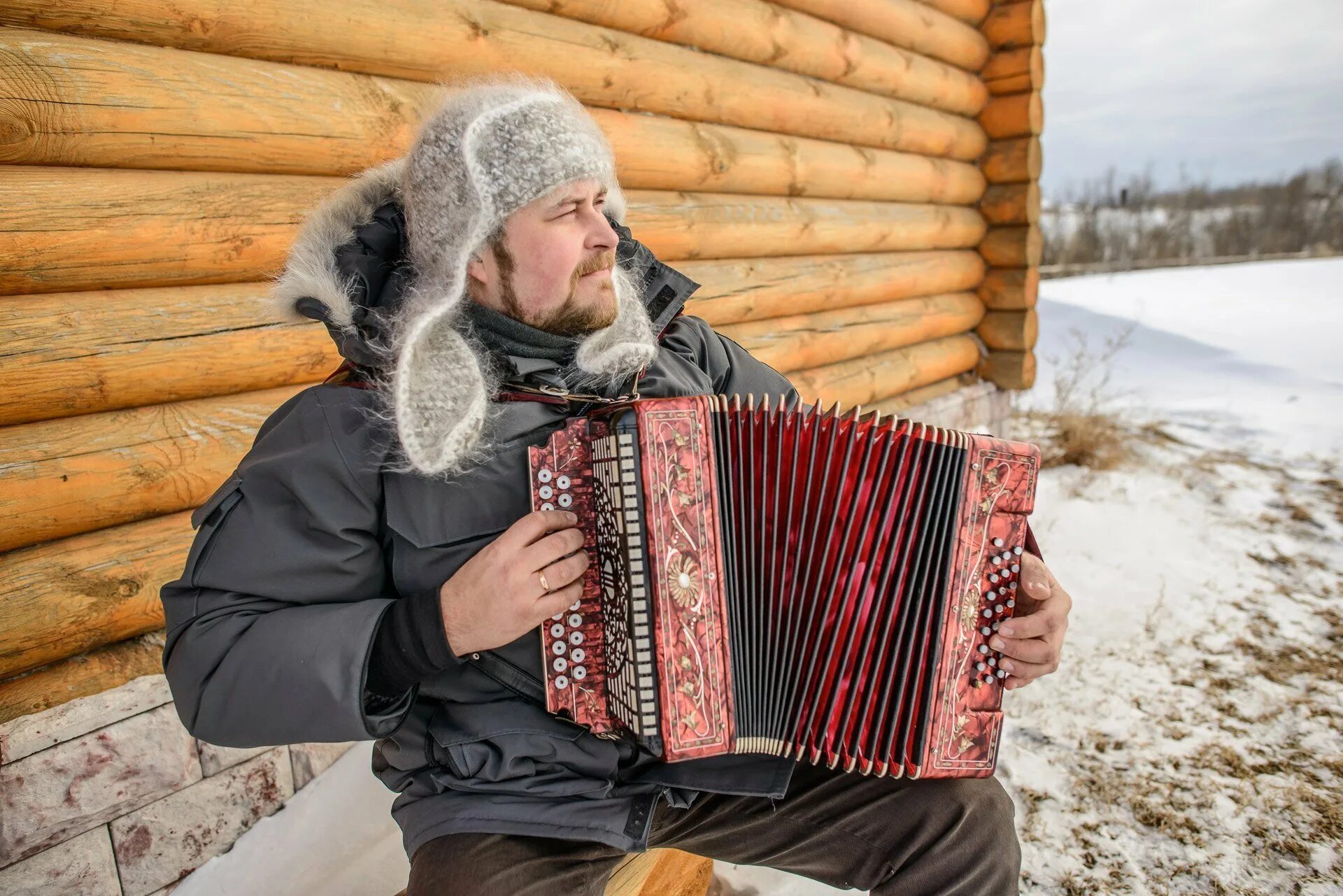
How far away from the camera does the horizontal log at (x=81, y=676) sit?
1.83 meters

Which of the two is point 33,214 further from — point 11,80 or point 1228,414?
point 1228,414

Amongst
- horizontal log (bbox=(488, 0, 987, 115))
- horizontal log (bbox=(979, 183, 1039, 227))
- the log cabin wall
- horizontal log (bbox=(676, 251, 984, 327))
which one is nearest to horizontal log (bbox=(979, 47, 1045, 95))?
horizontal log (bbox=(488, 0, 987, 115))

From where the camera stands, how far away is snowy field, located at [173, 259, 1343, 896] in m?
2.13

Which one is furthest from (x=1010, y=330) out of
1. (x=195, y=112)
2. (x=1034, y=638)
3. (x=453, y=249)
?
(x=195, y=112)

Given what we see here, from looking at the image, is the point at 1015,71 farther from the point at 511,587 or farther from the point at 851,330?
the point at 511,587

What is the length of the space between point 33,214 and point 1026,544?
2.21 metres

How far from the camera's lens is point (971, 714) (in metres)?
1.40

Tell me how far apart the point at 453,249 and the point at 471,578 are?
2.09 ft

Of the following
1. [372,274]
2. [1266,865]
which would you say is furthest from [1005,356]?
[372,274]

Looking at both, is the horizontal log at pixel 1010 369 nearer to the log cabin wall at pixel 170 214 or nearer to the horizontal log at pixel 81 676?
the log cabin wall at pixel 170 214

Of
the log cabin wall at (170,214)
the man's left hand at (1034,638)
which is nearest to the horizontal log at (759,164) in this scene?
the log cabin wall at (170,214)

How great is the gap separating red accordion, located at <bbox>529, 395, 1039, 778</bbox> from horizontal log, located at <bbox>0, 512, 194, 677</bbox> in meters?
1.24

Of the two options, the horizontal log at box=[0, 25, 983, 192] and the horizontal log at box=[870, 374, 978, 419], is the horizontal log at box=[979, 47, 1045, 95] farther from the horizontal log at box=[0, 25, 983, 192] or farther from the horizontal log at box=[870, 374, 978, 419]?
the horizontal log at box=[0, 25, 983, 192]

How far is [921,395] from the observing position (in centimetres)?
534
